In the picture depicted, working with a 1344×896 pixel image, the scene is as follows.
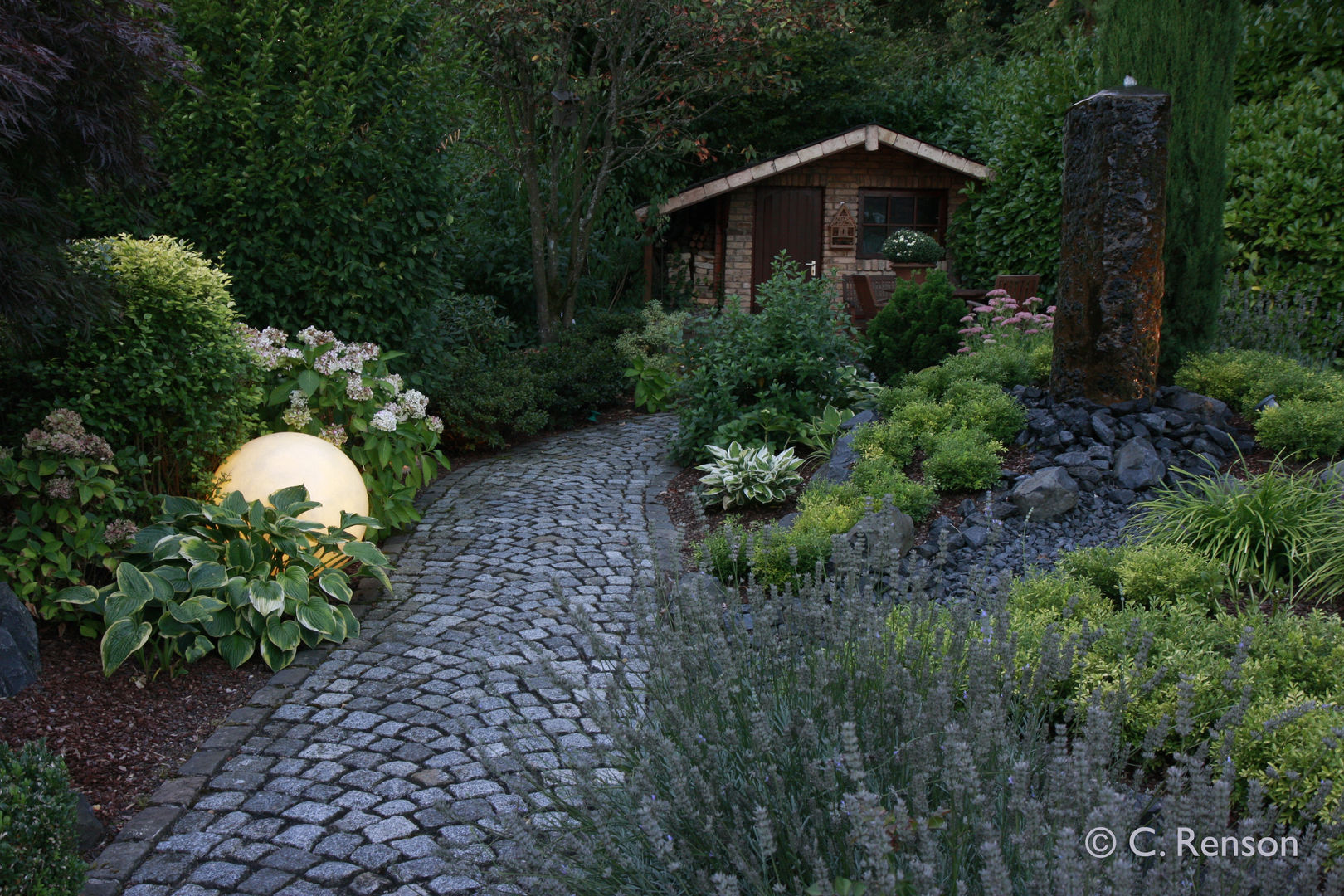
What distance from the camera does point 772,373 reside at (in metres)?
7.43

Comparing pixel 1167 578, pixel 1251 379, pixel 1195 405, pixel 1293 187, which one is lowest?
pixel 1167 578

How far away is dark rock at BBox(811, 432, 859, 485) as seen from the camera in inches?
249

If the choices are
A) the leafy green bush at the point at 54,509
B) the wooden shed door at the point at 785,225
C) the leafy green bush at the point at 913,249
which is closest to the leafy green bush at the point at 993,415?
the leafy green bush at the point at 54,509

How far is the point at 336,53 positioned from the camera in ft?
20.0

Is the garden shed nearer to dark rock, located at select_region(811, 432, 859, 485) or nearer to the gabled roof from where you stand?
the gabled roof

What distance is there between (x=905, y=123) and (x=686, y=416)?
11.4 meters

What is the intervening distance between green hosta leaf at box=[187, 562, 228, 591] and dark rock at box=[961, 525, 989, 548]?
3.56 meters

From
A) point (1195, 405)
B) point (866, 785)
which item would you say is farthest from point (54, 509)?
point (1195, 405)

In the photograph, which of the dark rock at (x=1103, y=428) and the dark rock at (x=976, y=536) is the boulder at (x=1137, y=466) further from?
the dark rock at (x=976, y=536)

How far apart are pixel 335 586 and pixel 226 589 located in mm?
479

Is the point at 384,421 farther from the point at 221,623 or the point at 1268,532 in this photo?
the point at 1268,532

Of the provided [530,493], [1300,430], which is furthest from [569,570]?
[1300,430]

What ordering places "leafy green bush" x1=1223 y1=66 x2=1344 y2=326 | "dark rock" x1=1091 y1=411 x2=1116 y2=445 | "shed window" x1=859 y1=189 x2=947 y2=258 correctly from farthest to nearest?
"shed window" x1=859 y1=189 x2=947 y2=258
"leafy green bush" x1=1223 y1=66 x2=1344 y2=326
"dark rock" x1=1091 y1=411 x2=1116 y2=445

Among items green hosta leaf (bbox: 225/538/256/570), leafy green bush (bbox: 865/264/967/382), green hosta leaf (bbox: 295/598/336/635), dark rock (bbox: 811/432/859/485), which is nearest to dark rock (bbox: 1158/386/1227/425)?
dark rock (bbox: 811/432/859/485)
